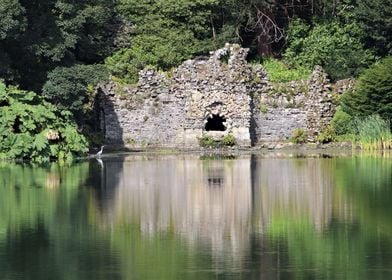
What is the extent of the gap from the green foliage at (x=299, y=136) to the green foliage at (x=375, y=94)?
7.14 ft

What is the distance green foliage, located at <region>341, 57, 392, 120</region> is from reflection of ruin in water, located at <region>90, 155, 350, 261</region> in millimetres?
7276

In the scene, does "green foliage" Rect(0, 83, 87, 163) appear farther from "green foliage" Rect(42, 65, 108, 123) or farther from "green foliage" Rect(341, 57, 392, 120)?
"green foliage" Rect(341, 57, 392, 120)

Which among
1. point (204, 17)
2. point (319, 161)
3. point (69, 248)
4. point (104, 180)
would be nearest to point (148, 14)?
point (204, 17)

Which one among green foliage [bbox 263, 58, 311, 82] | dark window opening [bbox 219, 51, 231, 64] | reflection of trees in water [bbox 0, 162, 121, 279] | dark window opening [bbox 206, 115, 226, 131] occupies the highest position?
dark window opening [bbox 219, 51, 231, 64]

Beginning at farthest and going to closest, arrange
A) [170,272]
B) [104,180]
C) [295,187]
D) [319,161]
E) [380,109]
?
1. [380,109]
2. [319,161]
3. [104,180]
4. [295,187]
5. [170,272]

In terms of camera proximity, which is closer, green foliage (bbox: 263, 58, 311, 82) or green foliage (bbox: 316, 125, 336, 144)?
green foliage (bbox: 316, 125, 336, 144)

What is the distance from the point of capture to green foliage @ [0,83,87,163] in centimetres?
3866

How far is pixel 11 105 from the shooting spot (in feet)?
131

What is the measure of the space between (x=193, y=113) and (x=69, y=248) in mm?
26580

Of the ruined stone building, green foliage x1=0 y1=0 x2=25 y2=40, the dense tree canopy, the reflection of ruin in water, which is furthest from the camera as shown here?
the ruined stone building

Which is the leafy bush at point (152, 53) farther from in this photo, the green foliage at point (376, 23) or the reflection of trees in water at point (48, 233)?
the reflection of trees in water at point (48, 233)

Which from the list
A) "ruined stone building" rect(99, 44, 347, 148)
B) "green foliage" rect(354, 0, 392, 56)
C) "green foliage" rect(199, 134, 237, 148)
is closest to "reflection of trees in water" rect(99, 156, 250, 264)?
"green foliage" rect(199, 134, 237, 148)

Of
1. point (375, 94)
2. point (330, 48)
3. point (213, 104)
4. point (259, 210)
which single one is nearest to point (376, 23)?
point (330, 48)

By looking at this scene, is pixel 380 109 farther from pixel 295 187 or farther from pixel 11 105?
pixel 295 187
